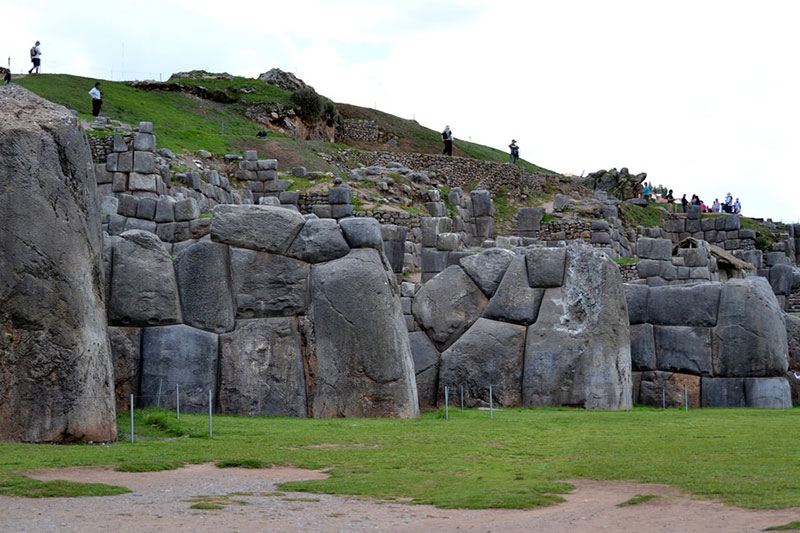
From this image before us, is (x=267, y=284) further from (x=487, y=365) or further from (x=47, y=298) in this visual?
(x=487, y=365)

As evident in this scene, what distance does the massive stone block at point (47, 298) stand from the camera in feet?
50.0

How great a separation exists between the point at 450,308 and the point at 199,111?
1903 inches

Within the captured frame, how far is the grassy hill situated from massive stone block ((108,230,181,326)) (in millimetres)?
30616

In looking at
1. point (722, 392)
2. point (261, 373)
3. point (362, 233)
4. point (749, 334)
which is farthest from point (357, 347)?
point (749, 334)

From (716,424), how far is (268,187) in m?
36.2

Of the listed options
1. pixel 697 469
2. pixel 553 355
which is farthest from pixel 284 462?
pixel 553 355

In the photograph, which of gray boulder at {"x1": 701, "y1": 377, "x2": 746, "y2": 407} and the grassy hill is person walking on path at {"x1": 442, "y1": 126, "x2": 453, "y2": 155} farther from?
gray boulder at {"x1": 701, "y1": 377, "x2": 746, "y2": 407}

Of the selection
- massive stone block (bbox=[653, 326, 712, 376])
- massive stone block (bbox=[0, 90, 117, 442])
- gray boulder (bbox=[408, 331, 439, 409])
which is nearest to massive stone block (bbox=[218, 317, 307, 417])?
massive stone block (bbox=[0, 90, 117, 442])

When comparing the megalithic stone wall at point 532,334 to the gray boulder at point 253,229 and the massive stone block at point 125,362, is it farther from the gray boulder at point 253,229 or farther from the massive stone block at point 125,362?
the massive stone block at point 125,362

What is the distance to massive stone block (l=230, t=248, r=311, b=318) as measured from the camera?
2022 centimetres

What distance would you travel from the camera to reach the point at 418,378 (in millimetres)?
24047

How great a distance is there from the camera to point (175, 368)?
19750 millimetres

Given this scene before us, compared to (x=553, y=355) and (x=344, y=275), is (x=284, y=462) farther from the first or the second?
(x=553, y=355)

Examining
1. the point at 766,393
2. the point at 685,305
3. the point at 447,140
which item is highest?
the point at 447,140
